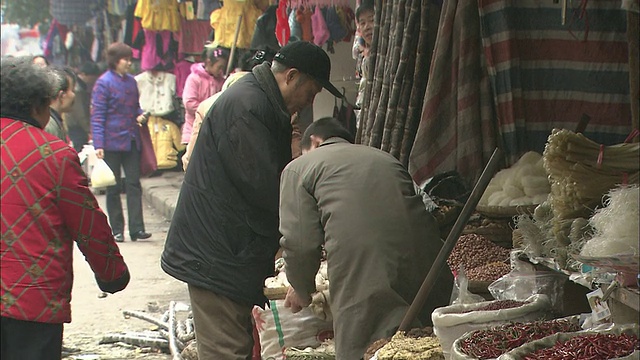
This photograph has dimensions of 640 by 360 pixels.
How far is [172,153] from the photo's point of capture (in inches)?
587

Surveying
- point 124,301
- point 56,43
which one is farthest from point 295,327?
point 56,43

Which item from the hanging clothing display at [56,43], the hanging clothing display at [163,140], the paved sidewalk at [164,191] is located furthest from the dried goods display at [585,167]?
the hanging clothing display at [56,43]

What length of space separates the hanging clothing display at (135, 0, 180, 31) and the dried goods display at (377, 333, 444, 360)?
1075 cm

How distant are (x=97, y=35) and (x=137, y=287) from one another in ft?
35.3

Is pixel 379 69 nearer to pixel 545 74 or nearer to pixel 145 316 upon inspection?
pixel 545 74

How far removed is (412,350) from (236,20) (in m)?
7.25

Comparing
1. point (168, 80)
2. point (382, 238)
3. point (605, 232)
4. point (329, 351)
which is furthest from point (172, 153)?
point (605, 232)

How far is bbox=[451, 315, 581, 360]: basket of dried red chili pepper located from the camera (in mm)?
3520

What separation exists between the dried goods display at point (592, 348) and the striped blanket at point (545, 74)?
1943 mm

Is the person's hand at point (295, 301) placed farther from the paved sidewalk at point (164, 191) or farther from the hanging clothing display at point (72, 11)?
the hanging clothing display at point (72, 11)

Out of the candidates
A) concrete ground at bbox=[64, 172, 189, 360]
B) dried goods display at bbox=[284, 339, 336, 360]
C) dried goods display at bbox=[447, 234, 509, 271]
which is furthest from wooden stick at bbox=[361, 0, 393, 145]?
concrete ground at bbox=[64, 172, 189, 360]

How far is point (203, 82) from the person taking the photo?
1243 centimetres

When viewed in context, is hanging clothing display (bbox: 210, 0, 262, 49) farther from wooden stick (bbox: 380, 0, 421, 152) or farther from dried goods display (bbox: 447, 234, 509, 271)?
dried goods display (bbox: 447, 234, 509, 271)

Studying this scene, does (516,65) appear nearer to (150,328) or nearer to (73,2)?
(150,328)
